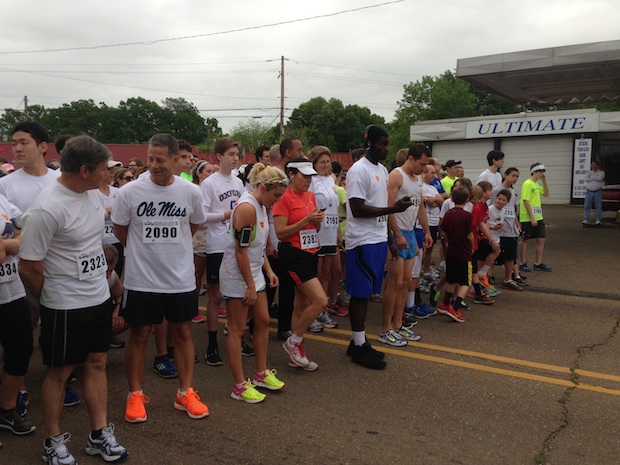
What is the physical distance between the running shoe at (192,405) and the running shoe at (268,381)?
1.74 ft

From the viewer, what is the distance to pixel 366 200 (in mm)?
4914

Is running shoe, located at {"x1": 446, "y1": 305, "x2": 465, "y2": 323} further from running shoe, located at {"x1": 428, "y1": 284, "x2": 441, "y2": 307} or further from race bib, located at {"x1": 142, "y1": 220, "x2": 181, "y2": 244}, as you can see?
race bib, located at {"x1": 142, "y1": 220, "x2": 181, "y2": 244}

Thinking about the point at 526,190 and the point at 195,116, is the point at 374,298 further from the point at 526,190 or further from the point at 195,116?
the point at 195,116

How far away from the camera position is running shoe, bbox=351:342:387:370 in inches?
185

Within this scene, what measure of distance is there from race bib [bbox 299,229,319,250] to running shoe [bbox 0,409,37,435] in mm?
2485

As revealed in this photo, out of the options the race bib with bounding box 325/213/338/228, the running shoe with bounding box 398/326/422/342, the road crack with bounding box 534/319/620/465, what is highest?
the race bib with bounding box 325/213/338/228

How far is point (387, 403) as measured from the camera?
3.98 meters

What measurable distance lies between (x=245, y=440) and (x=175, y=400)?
0.86 meters

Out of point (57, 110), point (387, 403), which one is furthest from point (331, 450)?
point (57, 110)

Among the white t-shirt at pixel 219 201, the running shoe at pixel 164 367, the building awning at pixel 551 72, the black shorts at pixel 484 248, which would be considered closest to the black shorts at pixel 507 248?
A: the black shorts at pixel 484 248

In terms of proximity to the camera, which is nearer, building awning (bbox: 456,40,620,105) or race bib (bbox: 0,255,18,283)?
race bib (bbox: 0,255,18,283)

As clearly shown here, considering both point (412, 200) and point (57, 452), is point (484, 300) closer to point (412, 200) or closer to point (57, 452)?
point (412, 200)

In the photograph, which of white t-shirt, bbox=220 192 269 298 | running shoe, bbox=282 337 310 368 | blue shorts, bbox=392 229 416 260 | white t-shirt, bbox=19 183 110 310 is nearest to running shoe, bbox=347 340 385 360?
running shoe, bbox=282 337 310 368

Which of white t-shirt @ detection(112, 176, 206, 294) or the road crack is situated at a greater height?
white t-shirt @ detection(112, 176, 206, 294)
